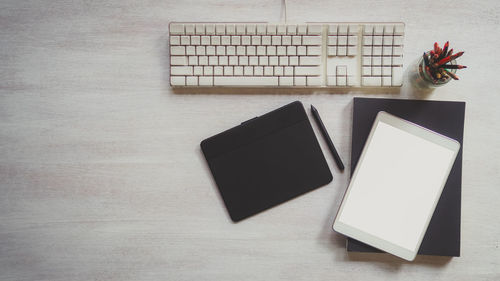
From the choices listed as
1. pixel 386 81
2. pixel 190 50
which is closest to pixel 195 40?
pixel 190 50

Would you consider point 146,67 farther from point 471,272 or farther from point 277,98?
point 471,272

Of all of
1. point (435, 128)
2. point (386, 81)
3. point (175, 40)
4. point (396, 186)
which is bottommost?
point (396, 186)

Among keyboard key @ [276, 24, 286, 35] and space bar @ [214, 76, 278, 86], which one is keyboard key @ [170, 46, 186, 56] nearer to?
space bar @ [214, 76, 278, 86]

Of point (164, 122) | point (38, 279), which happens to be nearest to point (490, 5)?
point (164, 122)

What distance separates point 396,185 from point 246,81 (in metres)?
0.44

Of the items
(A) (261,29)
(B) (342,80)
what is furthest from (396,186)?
(A) (261,29)

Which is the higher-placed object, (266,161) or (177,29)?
(177,29)

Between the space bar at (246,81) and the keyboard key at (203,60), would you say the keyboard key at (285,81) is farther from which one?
the keyboard key at (203,60)

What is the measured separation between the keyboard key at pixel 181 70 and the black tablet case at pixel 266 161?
17 centimetres

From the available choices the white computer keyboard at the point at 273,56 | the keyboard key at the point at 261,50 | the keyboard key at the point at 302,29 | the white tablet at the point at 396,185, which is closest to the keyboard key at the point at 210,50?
the white computer keyboard at the point at 273,56

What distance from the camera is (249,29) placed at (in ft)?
2.66

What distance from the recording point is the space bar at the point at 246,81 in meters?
0.82

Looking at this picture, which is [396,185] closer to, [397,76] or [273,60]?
[397,76]

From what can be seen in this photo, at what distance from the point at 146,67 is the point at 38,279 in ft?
1.94
